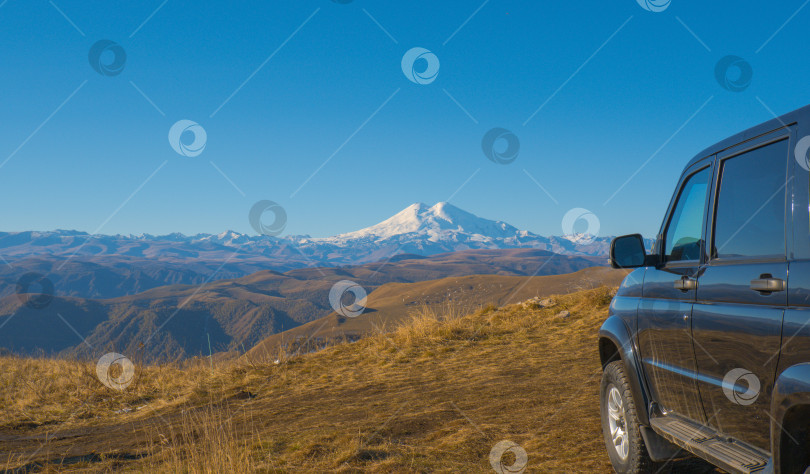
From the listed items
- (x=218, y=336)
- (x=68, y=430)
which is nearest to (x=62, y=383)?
(x=68, y=430)

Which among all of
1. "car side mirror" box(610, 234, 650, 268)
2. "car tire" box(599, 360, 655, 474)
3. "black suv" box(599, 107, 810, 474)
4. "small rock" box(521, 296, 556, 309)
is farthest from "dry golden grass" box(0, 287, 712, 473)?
"car side mirror" box(610, 234, 650, 268)

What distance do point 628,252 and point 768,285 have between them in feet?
4.33

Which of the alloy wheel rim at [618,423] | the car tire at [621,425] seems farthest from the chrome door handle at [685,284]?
the alloy wheel rim at [618,423]

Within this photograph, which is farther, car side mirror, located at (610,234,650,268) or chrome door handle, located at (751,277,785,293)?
car side mirror, located at (610,234,650,268)

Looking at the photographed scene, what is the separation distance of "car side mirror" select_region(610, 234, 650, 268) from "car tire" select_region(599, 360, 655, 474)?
0.87 m

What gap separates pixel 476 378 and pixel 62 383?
7.97 meters

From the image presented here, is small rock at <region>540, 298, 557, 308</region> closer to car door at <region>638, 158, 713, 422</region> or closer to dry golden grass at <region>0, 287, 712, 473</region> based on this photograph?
dry golden grass at <region>0, 287, 712, 473</region>

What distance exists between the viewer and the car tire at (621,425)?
3623 millimetres

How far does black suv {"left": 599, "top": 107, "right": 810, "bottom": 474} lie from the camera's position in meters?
2.15

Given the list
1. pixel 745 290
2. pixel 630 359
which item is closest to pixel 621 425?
pixel 630 359

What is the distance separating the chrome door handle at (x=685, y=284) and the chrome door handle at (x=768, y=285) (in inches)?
24.2

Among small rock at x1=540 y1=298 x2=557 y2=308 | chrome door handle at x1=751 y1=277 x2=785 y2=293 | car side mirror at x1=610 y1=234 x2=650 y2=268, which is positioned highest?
car side mirror at x1=610 y1=234 x2=650 y2=268

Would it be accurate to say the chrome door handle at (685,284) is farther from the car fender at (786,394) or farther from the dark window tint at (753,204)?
the car fender at (786,394)

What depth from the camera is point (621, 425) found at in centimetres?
399
